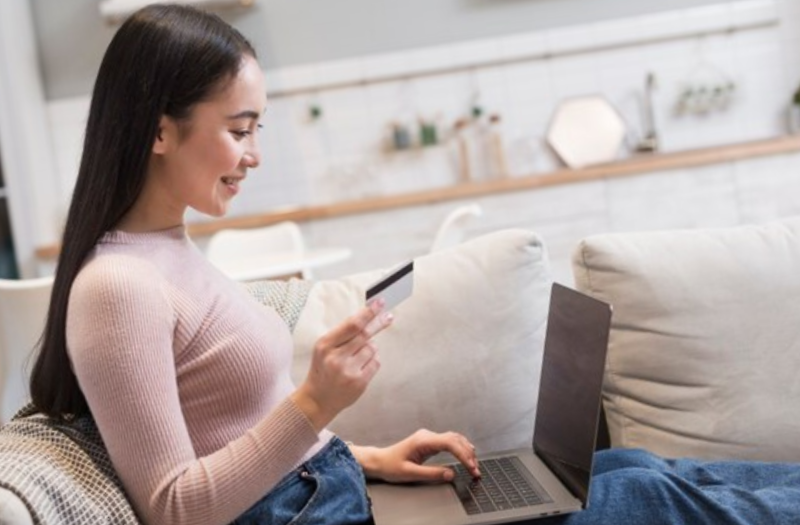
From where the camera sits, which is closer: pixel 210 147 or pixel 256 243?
pixel 210 147

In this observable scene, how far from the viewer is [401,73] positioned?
14.7ft

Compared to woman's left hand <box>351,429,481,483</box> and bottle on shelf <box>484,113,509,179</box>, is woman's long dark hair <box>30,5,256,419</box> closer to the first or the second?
woman's left hand <box>351,429,481,483</box>

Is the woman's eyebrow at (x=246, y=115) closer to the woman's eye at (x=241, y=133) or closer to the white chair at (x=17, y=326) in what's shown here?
the woman's eye at (x=241, y=133)

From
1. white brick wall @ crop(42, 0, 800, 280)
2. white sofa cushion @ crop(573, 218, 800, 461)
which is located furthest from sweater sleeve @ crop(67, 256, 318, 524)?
white brick wall @ crop(42, 0, 800, 280)

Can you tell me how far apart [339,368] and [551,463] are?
1.52 feet

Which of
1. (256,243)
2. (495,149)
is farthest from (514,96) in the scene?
(256,243)

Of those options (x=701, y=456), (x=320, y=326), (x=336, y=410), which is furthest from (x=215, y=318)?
(x=701, y=456)

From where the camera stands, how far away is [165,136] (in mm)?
1120

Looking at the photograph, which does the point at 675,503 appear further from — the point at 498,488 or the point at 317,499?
the point at 317,499

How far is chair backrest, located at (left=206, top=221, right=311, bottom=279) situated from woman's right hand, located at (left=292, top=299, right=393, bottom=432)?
2.41 metres

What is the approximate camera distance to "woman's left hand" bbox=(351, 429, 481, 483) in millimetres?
1298

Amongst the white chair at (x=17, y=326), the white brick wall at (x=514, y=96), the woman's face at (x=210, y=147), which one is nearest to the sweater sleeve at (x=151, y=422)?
the woman's face at (x=210, y=147)

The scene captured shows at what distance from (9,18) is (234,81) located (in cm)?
354

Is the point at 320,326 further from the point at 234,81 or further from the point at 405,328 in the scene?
the point at 234,81
